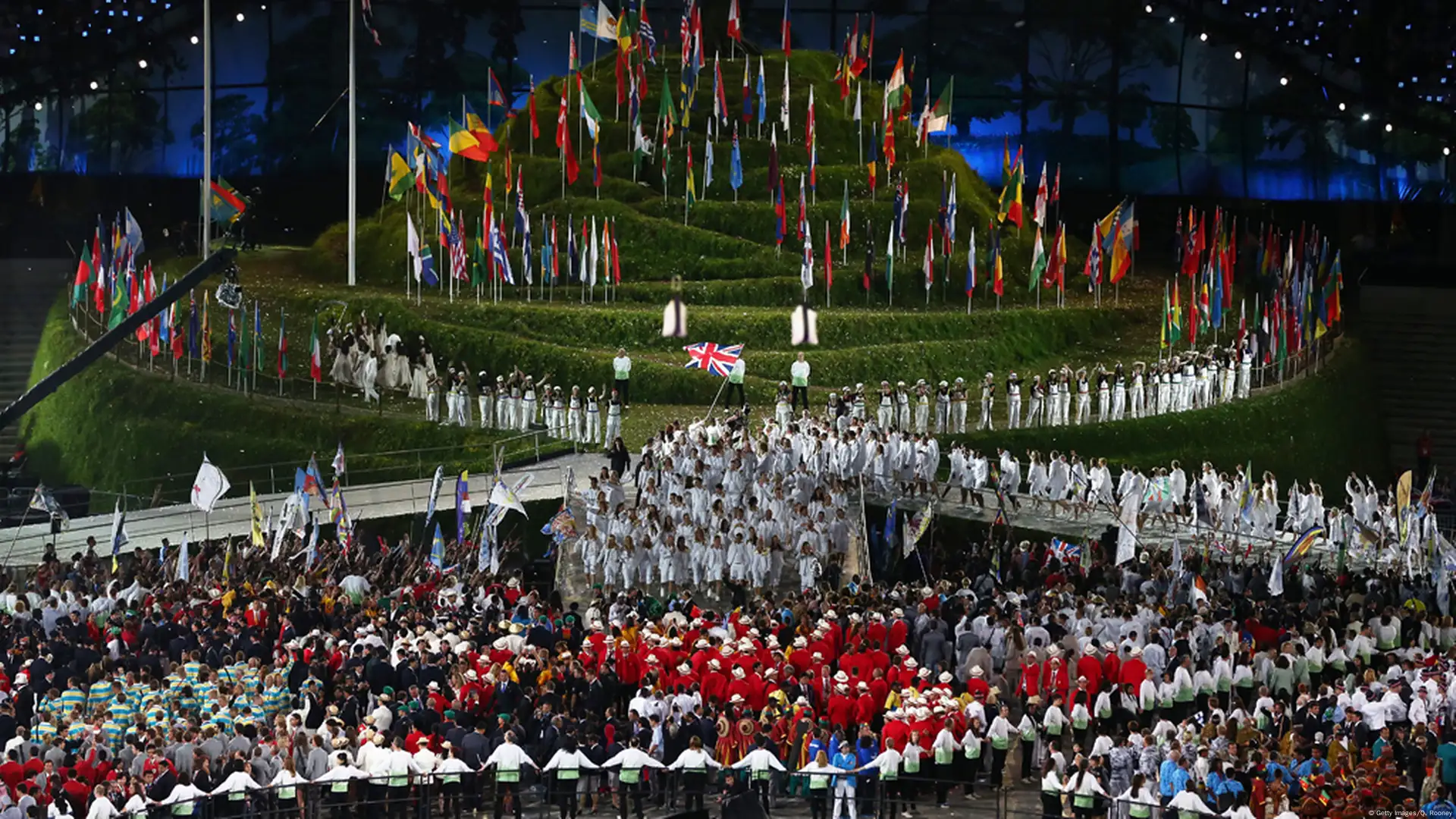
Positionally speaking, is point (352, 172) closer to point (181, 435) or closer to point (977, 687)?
point (181, 435)

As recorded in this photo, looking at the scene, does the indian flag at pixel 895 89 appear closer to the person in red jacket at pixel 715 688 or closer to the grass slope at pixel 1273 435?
the grass slope at pixel 1273 435

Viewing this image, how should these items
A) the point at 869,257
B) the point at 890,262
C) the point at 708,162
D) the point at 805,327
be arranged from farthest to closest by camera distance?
the point at 708,162, the point at 869,257, the point at 890,262, the point at 805,327

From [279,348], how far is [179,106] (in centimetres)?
2137

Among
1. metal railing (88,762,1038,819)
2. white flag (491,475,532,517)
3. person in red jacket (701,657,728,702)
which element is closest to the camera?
metal railing (88,762,1038,819)

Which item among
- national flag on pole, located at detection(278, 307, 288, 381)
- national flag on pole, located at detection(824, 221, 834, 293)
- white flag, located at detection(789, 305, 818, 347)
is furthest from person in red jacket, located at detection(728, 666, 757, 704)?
national flag on pole, located at detection(824, 221, 834, 293)

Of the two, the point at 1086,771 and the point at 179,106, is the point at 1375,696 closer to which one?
the point at 1086,771

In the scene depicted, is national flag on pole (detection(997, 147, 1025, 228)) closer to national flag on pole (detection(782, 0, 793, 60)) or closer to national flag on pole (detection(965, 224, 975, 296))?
national flag on pole (detection(965, 224, 975, 296))

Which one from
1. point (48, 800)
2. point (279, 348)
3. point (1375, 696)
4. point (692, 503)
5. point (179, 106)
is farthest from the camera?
point (179, 106)

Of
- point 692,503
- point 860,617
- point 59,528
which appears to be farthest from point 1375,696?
point 59,528

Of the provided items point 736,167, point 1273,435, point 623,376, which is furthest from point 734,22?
point 1273,435

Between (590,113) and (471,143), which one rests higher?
(590,113)

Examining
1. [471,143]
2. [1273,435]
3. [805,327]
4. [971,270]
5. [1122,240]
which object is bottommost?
[1273,435]

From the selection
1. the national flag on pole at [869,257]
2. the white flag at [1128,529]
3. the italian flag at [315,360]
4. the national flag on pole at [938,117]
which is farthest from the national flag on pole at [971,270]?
the italian flag at [315,360]

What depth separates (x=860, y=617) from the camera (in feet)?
112
